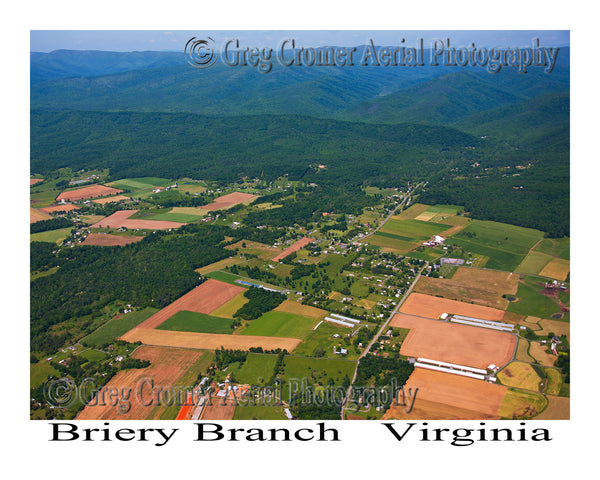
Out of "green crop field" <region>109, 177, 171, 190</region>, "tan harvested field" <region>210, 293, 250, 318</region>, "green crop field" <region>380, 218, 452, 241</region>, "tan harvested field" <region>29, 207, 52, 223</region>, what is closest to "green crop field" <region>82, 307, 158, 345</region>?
"tan harvested field" <region>210, 293, 250, 318</region>

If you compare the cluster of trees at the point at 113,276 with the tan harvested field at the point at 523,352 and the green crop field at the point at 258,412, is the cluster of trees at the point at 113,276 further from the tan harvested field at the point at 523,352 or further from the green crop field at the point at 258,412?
the tan harvested field at the point at 523,352

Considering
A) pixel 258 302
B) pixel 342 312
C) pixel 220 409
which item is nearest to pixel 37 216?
pixel 258 302

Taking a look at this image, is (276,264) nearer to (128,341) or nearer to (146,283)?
(146,283)

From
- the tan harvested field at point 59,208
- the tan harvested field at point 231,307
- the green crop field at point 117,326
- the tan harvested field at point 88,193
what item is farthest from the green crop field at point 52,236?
the tan harvested field at point 231,307

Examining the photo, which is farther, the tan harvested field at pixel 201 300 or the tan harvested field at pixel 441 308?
the tan harvested field at pixel 201 300

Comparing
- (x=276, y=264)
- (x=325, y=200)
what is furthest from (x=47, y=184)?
(x=276, y=264)

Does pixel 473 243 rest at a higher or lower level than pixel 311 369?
higher

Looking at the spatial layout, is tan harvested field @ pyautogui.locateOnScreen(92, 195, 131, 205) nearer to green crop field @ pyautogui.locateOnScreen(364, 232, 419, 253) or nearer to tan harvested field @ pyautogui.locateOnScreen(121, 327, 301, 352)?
green crop field @ pyautogui.locateOnScreen(364, 232, 419, 253)
